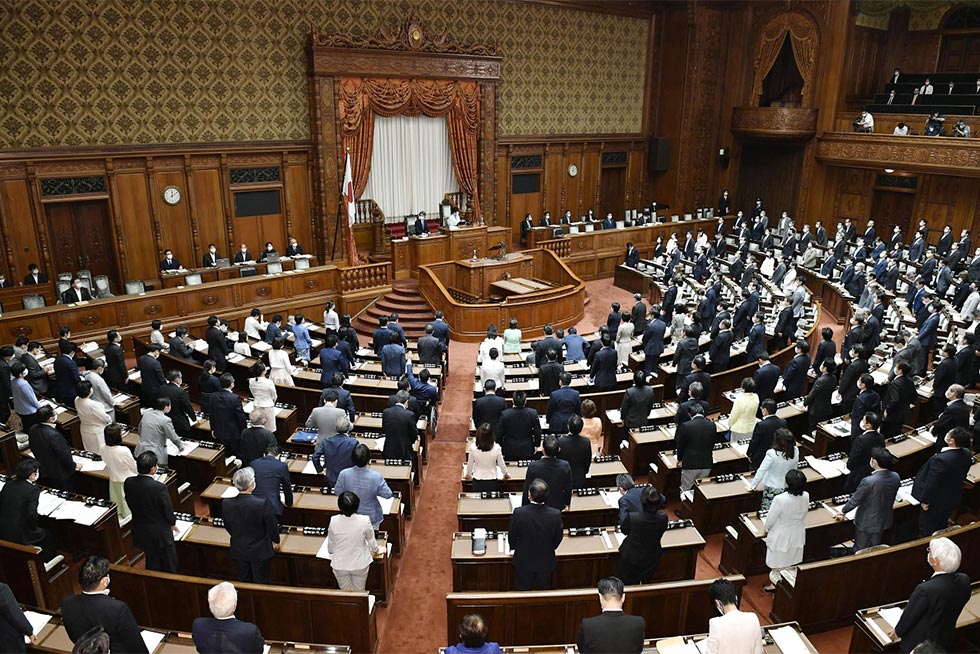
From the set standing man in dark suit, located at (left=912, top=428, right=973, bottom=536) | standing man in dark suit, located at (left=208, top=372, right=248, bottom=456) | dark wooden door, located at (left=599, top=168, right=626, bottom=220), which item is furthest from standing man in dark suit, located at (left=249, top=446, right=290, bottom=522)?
dark wooden door, located at (left=599, top=168, right=626, bottom=220)

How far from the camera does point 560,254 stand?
18.5 metres

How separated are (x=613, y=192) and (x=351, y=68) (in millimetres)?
9967

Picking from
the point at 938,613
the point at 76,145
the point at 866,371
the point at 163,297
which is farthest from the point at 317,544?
the point at 76,145

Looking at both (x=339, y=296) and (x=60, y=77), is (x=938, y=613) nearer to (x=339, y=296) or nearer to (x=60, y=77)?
(x=339, y=296)

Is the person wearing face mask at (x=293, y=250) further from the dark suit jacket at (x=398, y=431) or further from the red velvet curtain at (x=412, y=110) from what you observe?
the dark suit jacket at (x=398, y=431)

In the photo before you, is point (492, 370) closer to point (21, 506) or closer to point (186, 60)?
point (21, 506)

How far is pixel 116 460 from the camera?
20.0 feet

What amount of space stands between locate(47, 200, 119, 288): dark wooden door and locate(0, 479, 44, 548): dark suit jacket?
9.52 meters

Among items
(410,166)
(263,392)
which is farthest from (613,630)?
(410,166)

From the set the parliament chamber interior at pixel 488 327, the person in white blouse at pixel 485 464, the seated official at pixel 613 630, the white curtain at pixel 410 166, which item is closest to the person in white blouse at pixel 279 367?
the parliament chamber interior at pixel 488 327

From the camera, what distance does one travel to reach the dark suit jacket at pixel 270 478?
18.0 feet

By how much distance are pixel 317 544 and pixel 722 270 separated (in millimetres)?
14417

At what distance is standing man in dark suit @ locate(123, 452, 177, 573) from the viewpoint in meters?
5.27

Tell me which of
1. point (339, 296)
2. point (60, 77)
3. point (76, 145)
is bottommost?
point (339, 296)
